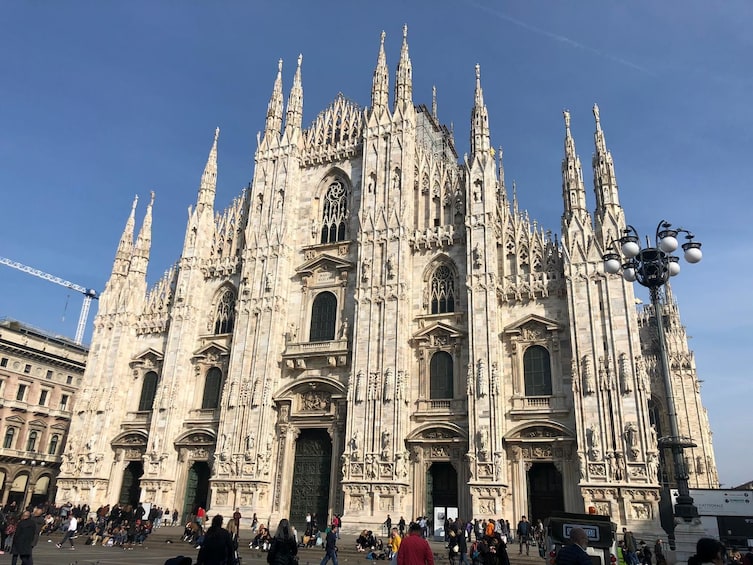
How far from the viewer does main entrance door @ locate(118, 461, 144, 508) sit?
3272 cm

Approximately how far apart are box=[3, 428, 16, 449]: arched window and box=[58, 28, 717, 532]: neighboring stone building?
12979 mm

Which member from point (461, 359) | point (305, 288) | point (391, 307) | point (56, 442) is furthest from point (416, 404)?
point (56, 442)

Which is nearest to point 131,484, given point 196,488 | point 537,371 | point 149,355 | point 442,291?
point 196,488

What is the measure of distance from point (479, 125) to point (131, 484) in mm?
26815

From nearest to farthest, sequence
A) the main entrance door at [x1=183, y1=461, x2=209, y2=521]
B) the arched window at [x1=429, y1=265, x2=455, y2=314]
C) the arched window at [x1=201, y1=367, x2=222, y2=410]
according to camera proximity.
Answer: the arched window at [x1=429, y1=265, x2=455, y2=314] → the main entrance door at [x1=183, y1=461, x2=209, y2=521] → the arched window at [x1=201, y1=367, x2=222, y2=410]

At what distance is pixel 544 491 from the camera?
2498 cm

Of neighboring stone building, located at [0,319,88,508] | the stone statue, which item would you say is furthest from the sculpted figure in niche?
neighboring stone building, located at [0,319,88,508]

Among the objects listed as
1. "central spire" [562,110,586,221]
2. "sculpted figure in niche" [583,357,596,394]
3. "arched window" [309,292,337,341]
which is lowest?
"sculpted figure in niche" [583,357,596,394]

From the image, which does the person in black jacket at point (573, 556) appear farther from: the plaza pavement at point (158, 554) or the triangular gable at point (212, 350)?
the triangular gable at point (212, 350)

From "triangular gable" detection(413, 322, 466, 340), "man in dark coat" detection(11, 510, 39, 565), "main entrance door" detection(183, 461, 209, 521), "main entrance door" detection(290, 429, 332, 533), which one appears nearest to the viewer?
"man in dark coat" detection(11, 510, 39, 565)

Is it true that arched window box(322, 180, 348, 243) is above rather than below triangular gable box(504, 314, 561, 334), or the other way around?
above

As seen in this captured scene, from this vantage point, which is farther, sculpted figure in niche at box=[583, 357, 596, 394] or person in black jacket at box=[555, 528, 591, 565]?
sculpted figure in niche at box=[583, 357, 596, 394]

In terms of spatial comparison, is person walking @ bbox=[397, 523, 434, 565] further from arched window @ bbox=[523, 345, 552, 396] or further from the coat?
arched window @ bbox=[523, 345, 552, 396]

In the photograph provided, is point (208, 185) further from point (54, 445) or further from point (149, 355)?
point (54, 445)
